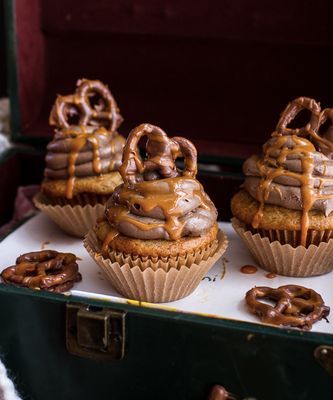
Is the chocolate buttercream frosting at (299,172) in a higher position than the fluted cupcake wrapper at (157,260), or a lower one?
higher

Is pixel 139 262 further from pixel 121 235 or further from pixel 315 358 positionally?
pixel 315 358

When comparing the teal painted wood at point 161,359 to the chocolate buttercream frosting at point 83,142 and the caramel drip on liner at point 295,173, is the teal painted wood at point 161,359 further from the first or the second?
the chocolate buttercream frosting at point 83,142

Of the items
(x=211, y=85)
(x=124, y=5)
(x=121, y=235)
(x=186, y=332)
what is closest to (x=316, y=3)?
(x=211, y=85)

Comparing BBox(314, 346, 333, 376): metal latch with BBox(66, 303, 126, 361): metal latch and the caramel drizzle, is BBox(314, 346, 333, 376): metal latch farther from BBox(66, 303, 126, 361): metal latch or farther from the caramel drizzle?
the caramel drizzle

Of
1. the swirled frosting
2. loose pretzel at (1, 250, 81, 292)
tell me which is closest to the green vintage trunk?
loose pretzel at (1, 250, 81, 292)

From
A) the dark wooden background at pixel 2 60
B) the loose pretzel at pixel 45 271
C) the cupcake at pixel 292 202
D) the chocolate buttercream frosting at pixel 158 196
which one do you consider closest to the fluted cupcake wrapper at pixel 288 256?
the cupcake at pixel 292 202

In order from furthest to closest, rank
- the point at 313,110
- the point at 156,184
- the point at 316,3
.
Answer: the point at 316,3
the point at 313,110
the point at 156,184
